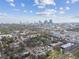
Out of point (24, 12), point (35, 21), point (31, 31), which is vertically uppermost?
point (24, 12)

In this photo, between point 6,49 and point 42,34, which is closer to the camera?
point 6,49

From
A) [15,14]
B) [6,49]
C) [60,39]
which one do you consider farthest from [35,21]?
[6,49]

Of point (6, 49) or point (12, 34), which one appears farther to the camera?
point (12, 34)

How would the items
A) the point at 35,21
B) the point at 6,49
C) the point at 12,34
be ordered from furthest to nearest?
the point at 35,21, the point at 12,34, the point at 6,49

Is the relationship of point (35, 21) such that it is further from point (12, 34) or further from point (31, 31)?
point (12, 34)

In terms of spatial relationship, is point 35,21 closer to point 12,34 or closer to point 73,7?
point 12,34

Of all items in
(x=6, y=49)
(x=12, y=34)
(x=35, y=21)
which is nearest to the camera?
(x=6, y=49)

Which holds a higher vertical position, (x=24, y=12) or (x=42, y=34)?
(x=24, y=12)

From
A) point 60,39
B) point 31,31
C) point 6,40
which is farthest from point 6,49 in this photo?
point 60,39

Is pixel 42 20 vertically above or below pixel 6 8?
below
